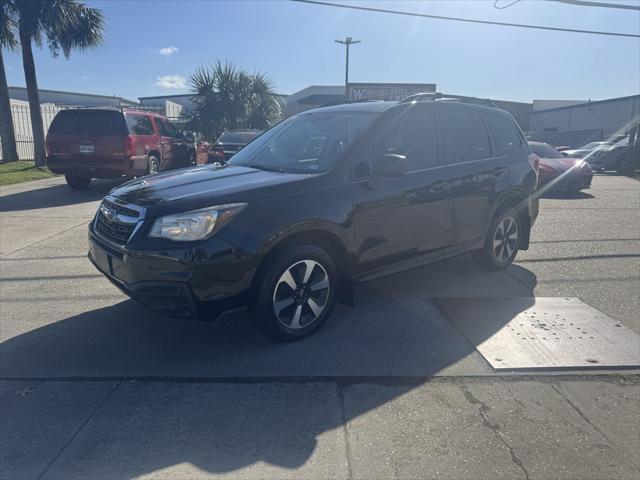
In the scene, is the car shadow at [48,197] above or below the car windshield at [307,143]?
below

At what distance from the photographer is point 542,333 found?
4.17 metres

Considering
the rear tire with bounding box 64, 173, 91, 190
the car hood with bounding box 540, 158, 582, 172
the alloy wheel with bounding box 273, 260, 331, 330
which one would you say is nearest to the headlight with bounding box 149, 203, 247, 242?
the alloy wheel with bounding box 273, 260, 331, 330

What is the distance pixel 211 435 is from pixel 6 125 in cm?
1855

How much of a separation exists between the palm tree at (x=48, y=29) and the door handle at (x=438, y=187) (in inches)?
633

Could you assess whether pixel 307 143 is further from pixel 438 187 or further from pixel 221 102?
pixel 221 102

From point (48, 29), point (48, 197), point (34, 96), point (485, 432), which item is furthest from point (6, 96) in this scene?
point (485, 432)

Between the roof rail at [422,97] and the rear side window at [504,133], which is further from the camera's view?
the rear side window at [504,133]

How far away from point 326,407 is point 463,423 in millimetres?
830

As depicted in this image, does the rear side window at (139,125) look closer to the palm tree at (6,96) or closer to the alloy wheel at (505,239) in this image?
the palm tree at (6,96)

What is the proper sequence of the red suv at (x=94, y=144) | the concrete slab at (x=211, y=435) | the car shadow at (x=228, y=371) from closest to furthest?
A: 1. the concrete slab at (x=211, y=435)
2. the car shadow at (x=228, y=371)
3. the red suv at (x=94, y=144)

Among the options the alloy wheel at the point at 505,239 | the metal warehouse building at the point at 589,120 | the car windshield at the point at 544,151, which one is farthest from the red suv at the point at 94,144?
the metal warehouse building at the point at 589,120

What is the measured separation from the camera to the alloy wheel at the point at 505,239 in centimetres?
562

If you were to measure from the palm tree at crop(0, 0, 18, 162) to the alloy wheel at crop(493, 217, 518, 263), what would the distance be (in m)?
17.2

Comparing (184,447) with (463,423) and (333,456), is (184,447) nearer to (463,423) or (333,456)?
(333,456)
